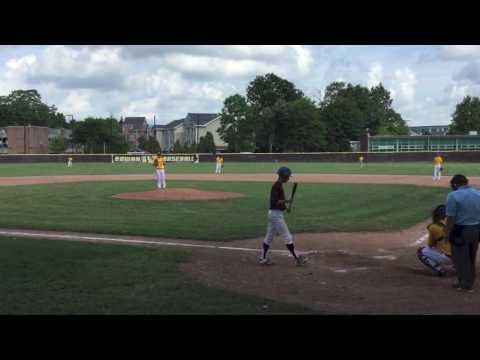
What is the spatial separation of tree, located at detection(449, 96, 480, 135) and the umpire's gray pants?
116 metres

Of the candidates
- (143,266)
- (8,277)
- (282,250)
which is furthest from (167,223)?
(8,277)

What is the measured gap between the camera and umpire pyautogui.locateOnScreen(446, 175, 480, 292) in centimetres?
839

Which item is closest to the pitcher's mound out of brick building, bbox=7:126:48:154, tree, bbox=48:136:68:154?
tree, bbox=48:136:68:154

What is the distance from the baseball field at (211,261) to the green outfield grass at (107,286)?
0.02 m

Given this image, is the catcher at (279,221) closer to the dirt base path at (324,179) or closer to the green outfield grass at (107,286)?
the green outfield grass at (107,286)

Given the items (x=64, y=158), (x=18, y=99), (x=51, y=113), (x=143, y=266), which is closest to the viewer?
(x=143, y=266)

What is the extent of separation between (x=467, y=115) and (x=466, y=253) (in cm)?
11854

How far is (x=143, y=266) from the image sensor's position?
9.87 metres

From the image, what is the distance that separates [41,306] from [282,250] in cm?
618

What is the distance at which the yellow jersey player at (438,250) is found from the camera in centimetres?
954

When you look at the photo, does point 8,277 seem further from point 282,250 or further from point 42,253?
point 282,250

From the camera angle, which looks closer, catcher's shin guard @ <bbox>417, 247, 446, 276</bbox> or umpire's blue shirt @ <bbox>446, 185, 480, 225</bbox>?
umpire's blue shirt @ <bbox>446, 185, 480, 225</bbox>

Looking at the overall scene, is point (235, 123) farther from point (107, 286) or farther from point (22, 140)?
point (107, 286)

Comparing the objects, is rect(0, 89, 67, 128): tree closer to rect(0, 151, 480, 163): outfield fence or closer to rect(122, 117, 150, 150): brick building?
rect(122, 117, 150, 150): brick building
